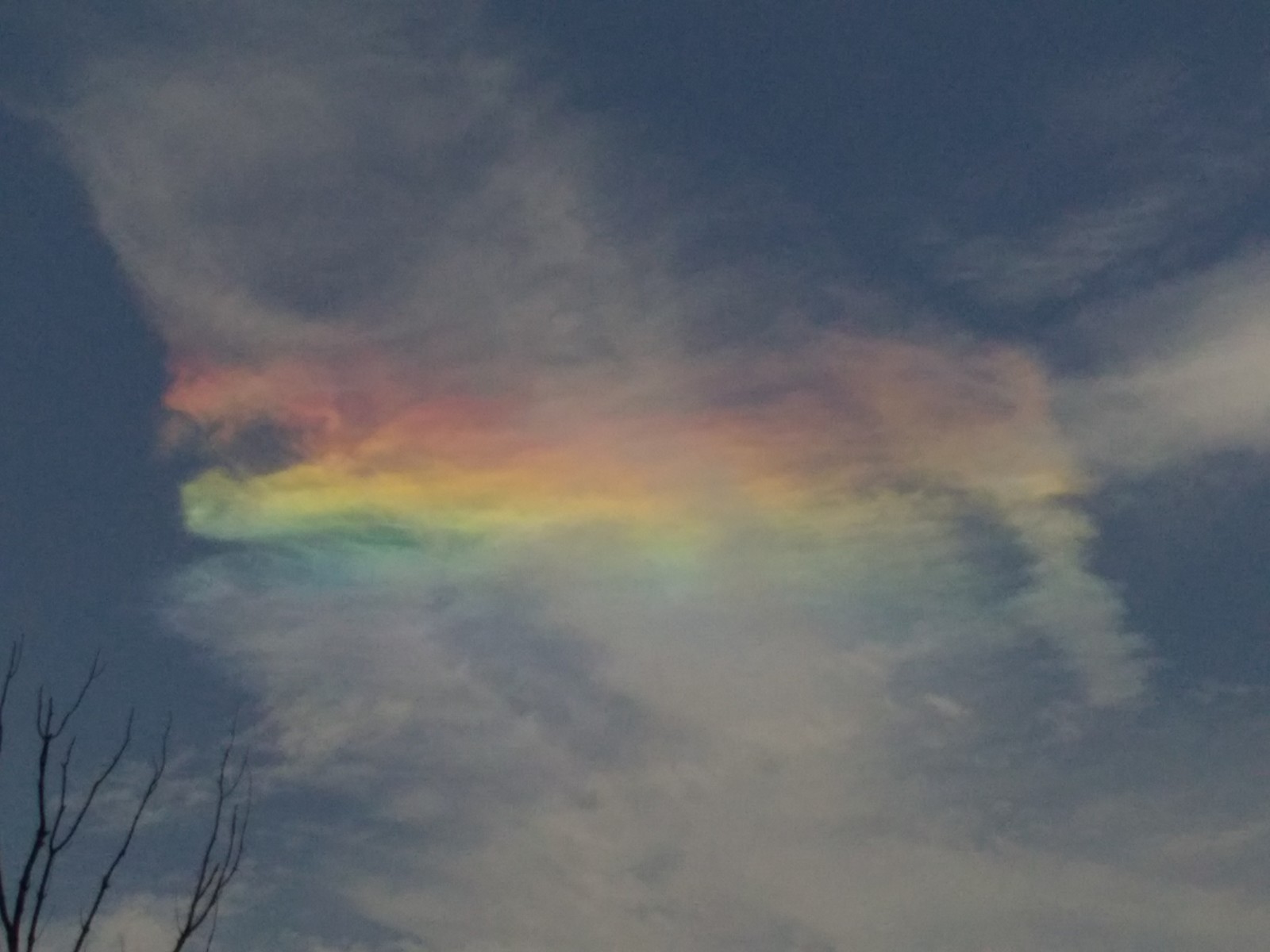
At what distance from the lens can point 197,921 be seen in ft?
47.2

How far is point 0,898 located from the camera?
43.0 feet

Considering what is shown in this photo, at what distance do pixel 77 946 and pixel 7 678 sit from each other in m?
3.18

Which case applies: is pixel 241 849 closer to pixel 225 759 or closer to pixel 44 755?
pixel 225 759

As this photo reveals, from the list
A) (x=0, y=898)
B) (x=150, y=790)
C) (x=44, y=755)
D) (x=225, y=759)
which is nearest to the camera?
(x=0, y=898)

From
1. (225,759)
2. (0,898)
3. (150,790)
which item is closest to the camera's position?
(0,898)

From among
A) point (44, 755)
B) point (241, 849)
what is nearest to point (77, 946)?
point (44, 755)

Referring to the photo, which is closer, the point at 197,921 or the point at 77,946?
the point at 77,946

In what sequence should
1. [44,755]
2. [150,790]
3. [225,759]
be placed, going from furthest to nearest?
[225,759], [150,790], [44,755]

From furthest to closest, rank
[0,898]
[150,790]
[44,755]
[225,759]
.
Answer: [225,759] → [150,790] → [44,755] → [0,898]

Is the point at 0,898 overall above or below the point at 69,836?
below

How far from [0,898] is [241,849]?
3.44m

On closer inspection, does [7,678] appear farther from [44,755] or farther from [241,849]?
[241,849]

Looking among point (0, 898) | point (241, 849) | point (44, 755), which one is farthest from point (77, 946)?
point (241, 849)

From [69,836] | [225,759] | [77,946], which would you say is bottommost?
[77,946]
